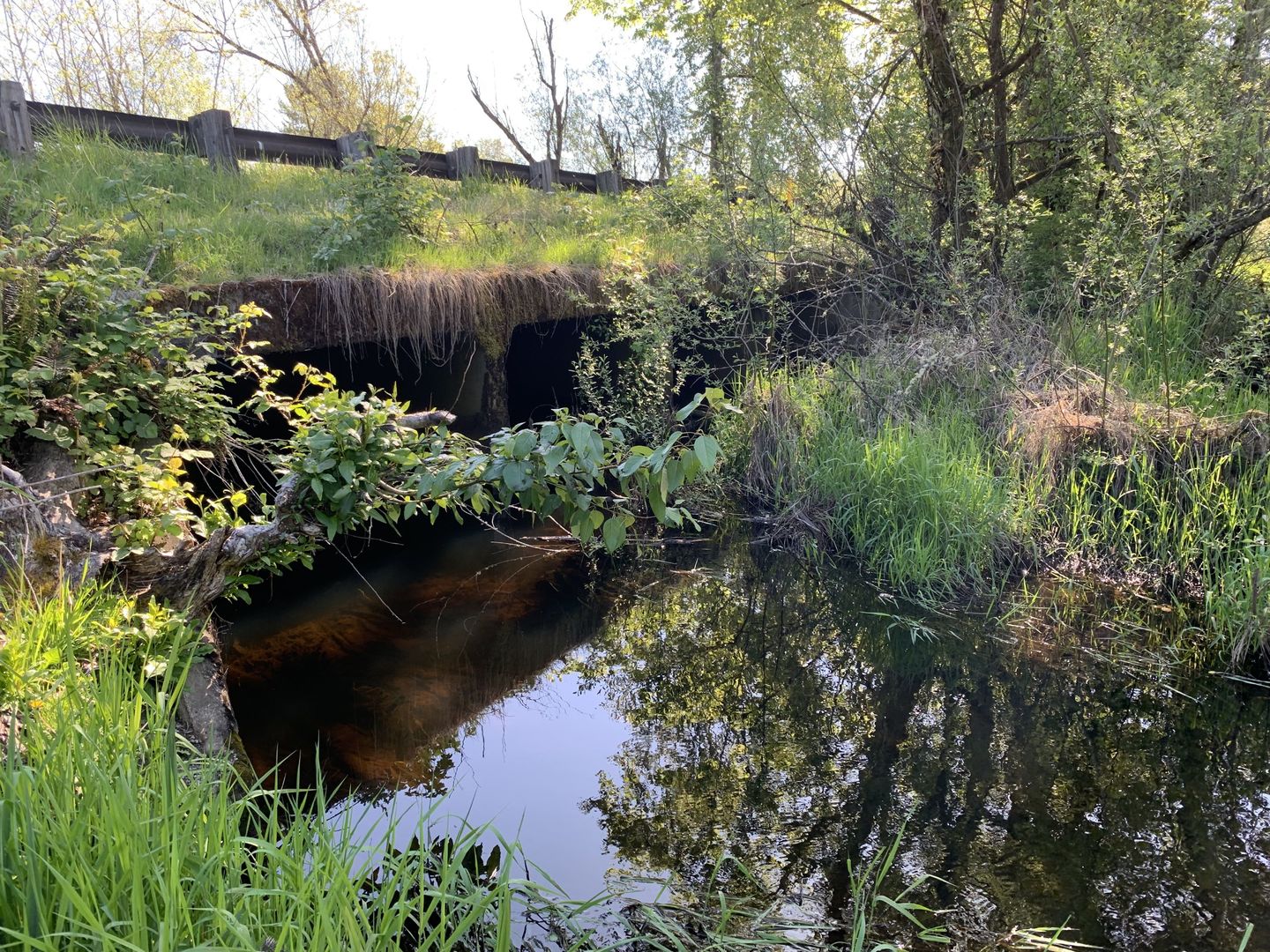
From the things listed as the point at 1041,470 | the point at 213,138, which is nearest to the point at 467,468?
the point at 1041,470

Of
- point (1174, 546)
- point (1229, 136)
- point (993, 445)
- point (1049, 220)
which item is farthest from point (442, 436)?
point (1049, 220)

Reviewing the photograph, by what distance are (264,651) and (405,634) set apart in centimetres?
72

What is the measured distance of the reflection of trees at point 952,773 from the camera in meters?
2.68

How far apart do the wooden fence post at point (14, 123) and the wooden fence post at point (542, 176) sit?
5.03 meters

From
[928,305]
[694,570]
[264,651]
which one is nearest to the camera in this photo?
[264,651]

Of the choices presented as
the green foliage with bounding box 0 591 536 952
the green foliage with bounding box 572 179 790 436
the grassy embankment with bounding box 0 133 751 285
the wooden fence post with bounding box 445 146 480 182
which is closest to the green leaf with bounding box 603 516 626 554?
the green foliage with bounding box 0 591 536 952

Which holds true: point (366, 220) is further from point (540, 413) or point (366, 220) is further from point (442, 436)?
point (442, 436)

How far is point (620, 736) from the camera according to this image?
12.1 feet

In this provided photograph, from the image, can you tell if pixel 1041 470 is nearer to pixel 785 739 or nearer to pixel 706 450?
pixel 785 739

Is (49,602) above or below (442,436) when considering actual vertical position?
below

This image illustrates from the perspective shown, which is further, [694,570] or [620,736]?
[694,570]

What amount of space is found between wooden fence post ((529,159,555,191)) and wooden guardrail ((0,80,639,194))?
97 cm

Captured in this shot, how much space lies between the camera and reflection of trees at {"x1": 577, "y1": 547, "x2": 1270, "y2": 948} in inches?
105

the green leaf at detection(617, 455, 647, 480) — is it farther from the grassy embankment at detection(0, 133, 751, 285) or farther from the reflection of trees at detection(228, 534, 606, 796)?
the grassy embankment at detection(0, 133, 751, 285)
